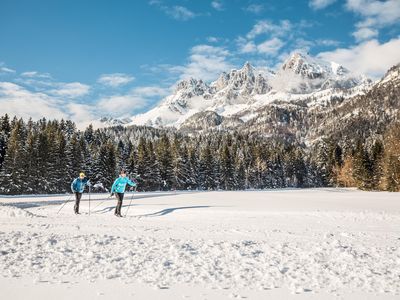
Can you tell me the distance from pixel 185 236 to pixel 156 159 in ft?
245

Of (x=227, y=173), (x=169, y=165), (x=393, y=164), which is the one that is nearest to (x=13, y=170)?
(x=169, y=165)

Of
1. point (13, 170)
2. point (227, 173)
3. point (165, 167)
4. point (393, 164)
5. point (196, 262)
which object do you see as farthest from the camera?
point (227, 173)

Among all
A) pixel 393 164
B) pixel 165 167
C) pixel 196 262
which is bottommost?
pixel 196 262

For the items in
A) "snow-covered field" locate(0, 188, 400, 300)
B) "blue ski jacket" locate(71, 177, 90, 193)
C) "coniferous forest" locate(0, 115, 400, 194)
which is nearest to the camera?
"snow-covered field" locate(0, 188, 400, 300)

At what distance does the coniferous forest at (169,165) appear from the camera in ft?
210

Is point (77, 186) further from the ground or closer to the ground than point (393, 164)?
closer to the ground

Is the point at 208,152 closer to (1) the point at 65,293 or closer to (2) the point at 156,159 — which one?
(2) the point at 156,159

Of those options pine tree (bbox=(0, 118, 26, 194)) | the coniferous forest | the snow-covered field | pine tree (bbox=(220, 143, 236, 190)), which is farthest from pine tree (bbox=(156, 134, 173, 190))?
the snow-covered field

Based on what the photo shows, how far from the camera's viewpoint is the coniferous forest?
63906 mm

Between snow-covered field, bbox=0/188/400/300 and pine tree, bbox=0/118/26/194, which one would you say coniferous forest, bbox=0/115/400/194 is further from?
snow-covered field, bbox=0/188/400/300

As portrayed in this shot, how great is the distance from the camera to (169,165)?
3561 inches

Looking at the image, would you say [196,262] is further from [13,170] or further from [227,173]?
[227,173]

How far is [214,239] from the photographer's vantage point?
40.9 feet

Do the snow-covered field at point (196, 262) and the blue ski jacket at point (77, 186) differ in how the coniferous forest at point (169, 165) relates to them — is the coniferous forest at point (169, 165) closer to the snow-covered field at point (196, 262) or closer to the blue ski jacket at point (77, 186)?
the blue ski jacket at point (77, 186)
